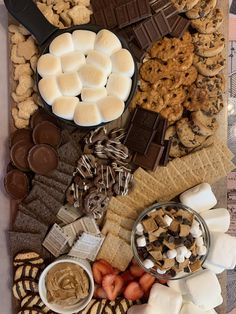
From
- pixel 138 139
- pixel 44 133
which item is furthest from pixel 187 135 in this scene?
pixel 44 133

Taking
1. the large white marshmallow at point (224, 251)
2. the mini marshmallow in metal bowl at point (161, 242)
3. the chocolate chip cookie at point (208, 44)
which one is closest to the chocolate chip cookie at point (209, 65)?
the chocolate chip cookie at point (208, 44)

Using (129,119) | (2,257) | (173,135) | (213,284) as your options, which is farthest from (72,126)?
(213,284)

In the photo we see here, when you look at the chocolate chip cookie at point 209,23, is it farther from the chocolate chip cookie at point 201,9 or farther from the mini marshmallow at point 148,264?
the mini marshmallow at point 148,264

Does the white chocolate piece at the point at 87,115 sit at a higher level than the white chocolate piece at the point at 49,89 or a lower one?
lower

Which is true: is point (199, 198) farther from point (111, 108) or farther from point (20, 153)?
point (20, 153)

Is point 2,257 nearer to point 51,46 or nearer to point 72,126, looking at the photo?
point 72,126

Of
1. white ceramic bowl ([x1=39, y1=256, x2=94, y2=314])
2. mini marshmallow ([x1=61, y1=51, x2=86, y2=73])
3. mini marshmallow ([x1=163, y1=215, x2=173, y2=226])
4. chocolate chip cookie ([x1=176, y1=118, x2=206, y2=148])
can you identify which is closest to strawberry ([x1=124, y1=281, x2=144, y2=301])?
white ceramic bowl ([x1=39, y1=256, x2=94, y2=314])

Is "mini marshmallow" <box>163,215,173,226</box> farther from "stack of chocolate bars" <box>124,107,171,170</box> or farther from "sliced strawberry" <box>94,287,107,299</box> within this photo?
"sliced strawberry" <box>94,287,107,299</box>
